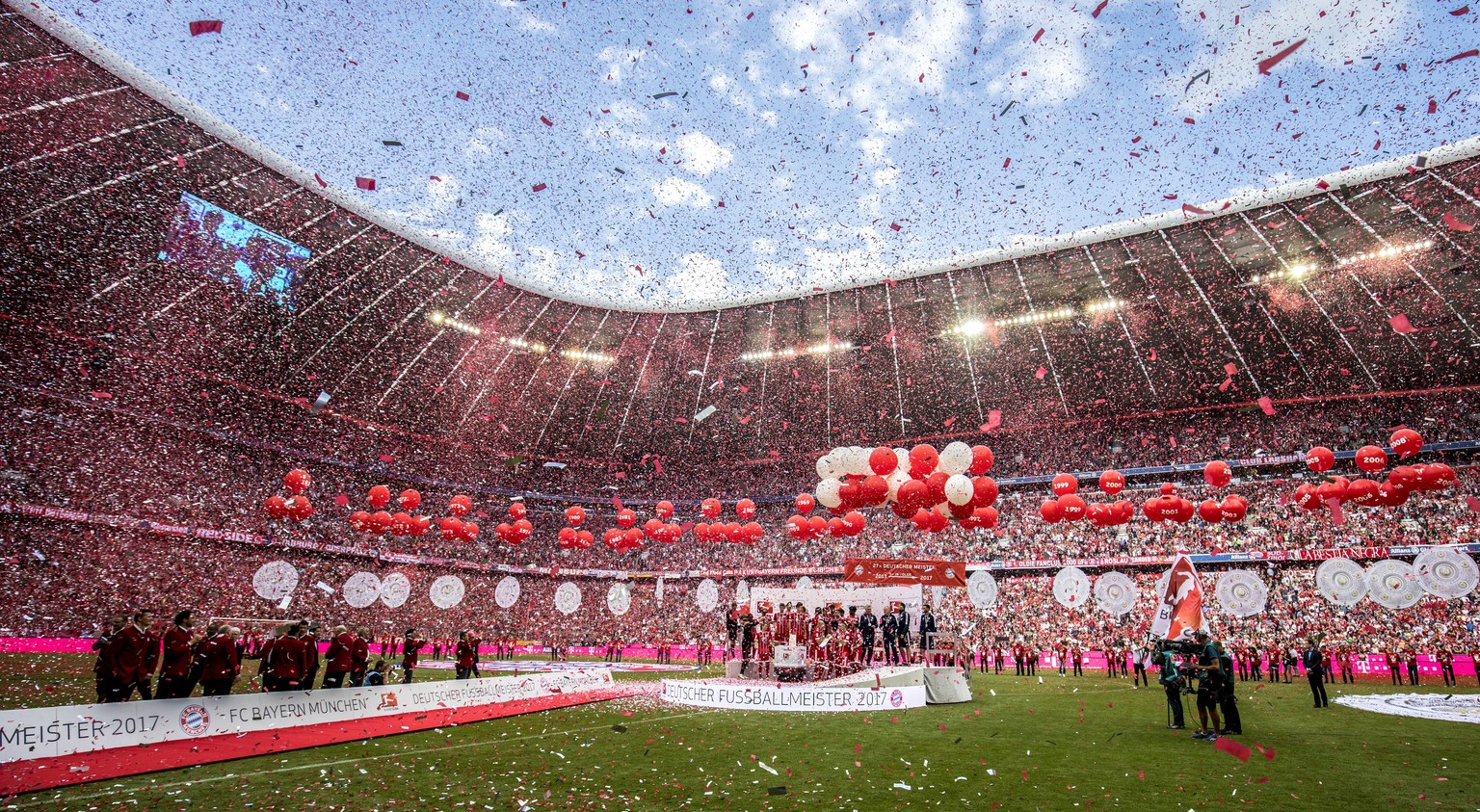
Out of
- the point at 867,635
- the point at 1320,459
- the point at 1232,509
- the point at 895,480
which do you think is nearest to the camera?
the point at 895,480

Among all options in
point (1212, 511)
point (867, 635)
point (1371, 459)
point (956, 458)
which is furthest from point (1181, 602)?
point (867, 635)

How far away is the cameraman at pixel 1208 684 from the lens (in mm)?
9055

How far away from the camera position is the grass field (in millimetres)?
5730

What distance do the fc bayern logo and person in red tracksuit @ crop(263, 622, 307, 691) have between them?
4.27 ft

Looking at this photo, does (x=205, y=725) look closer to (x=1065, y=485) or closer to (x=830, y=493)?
(x=830, y=493)

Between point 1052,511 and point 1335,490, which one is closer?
point 1335,490

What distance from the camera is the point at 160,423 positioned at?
88.1ft

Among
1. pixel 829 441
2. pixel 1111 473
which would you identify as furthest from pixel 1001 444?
pixel 1111 473

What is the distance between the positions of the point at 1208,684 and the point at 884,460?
6.21 metres

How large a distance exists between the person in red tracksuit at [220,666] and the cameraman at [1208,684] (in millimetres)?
12923

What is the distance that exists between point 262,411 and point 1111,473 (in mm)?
33201

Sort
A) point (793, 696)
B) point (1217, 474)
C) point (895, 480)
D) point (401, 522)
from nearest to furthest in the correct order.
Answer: point (793, 696)
point (895, 480)
point (1217, 474)
point (401, 522)

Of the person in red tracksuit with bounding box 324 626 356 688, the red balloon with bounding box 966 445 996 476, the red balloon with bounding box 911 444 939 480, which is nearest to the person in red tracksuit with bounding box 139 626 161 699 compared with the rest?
the person in red tracksuit with bounding box 324 626 356 688

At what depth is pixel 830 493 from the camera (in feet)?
48.9
